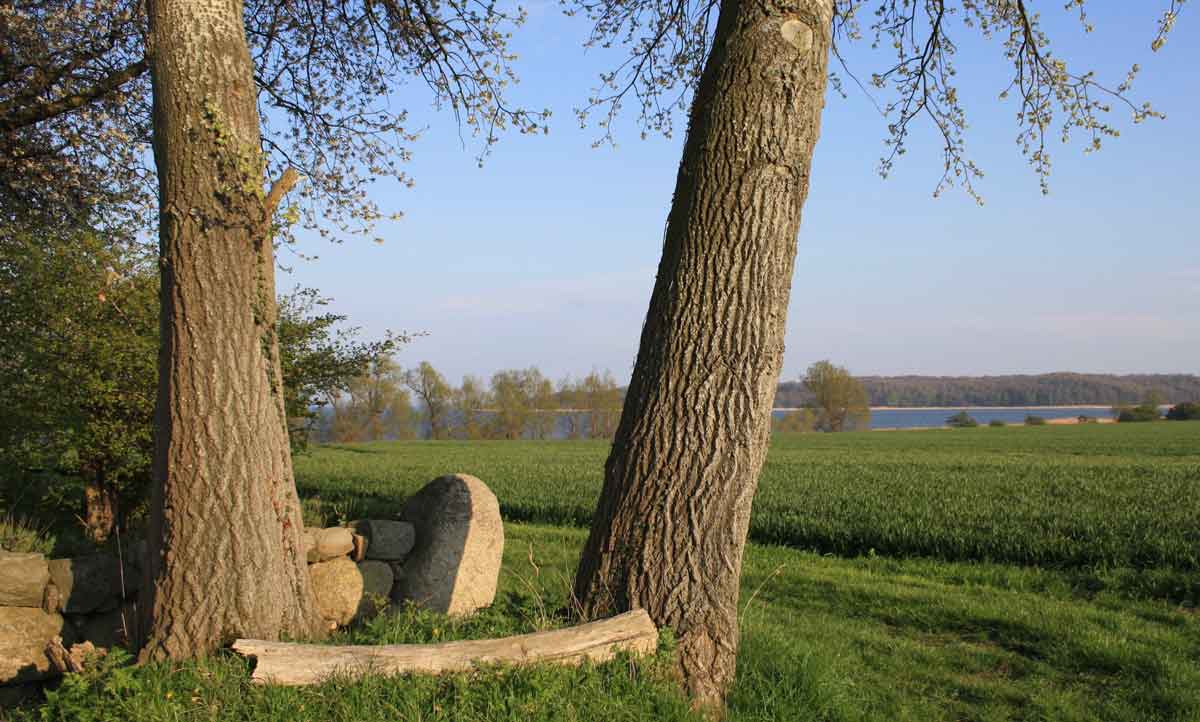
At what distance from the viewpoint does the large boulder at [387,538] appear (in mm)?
6285

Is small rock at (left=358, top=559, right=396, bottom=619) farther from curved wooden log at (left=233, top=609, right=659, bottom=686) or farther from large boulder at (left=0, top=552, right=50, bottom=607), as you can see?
curved wooden log at (left=233, top=609, right=659, bottom=686)

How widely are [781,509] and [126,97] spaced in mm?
11118

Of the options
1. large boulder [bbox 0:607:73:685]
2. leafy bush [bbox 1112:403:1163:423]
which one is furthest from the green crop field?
leafy bush [bbox 1112:403:1163:423]

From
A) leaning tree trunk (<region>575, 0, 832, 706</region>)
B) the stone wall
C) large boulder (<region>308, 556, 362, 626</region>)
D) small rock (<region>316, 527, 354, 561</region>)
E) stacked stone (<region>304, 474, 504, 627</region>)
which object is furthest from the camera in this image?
stacked stone (<region>304, 474, 504, 627</region>)

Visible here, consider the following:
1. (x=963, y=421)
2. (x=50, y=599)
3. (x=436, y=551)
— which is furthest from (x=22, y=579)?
(x=963, y=421)

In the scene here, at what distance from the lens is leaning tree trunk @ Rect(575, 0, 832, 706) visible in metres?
3.90

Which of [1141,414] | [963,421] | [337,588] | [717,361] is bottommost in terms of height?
[963,421]

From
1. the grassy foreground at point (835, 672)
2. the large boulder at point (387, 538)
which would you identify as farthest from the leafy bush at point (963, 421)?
the large boulder at point (387, 538)

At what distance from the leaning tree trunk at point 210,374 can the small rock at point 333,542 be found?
1.67 m

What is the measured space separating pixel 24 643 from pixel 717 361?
A: 480 centimetres

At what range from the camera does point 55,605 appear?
5.32 meters

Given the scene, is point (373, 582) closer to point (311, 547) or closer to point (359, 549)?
point (359, 549)

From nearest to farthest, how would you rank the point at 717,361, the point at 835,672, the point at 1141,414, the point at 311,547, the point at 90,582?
1. the point at 717,361
2. the point at 835,672
3. the point at 90,582
4. the point at 311,547
5. the point at 1141,414

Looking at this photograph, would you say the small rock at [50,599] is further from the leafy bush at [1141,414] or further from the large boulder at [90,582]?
the leafy bush at [1141,414]
